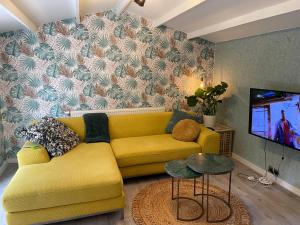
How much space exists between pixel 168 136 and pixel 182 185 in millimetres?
840

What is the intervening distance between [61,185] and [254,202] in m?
2.06

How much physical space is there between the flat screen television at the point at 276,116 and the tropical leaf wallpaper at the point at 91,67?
1.61 meters

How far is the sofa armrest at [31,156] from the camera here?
267 centimetres

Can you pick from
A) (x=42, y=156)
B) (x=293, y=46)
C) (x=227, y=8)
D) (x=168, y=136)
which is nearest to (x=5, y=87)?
(x=42, y=156)

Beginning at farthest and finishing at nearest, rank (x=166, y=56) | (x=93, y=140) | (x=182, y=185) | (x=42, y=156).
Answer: (x=166, y=56), (x=93, y=140), (x=182, y=185), (x=42, y=156)

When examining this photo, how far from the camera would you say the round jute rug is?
237cm

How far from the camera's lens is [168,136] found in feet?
12.0

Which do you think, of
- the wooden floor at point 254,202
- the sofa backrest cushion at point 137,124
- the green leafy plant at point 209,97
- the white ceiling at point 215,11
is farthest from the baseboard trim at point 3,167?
the white ceiling at point 215,11

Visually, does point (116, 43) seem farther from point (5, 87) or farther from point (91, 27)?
point (5, 87)

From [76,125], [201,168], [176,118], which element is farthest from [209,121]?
[76,125]

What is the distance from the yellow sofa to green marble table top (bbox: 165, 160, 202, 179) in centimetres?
50

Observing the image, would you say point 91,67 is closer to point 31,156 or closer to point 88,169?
point 31,156

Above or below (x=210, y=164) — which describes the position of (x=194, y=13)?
above

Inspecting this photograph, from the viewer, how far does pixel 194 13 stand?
3139mm
